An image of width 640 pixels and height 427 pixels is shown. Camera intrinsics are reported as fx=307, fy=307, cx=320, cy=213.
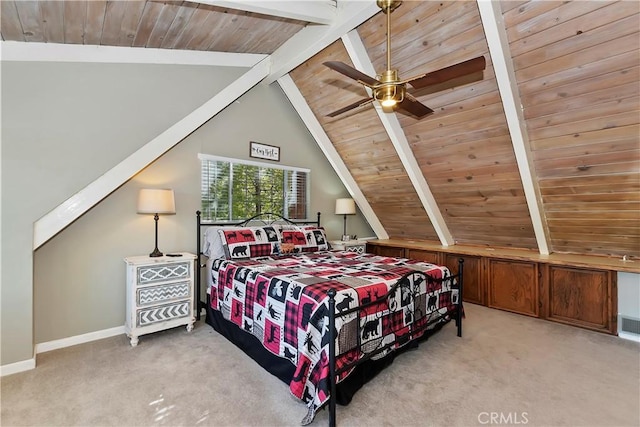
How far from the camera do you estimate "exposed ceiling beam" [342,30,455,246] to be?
326 cm

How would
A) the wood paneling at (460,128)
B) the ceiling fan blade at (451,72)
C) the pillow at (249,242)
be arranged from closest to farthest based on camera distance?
the ceiling fan blade at (451,72), the wood paneling at (460,128), the pillow at (249,242)

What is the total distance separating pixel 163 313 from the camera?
3088 millimetres

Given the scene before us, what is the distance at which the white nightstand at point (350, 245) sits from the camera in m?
4.83

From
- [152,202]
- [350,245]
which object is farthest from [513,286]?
[152,202]

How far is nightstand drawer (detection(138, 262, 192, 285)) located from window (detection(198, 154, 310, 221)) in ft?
2.69

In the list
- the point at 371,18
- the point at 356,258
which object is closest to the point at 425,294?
the point at 356,258

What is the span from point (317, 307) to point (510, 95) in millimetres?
2533

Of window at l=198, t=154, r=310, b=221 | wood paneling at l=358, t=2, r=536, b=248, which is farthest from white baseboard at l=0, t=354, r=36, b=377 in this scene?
wood paneling at l=358, t=2, r=536, b=248

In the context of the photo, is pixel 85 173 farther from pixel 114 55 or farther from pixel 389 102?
pixel 389 102

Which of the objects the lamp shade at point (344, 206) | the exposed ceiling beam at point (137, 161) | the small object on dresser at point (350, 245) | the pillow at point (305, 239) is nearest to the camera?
the exposed ceiling beam at point (137, 161)

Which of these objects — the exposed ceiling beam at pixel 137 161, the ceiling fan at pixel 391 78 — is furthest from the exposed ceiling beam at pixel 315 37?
the ceiling fan at pixel 391 78

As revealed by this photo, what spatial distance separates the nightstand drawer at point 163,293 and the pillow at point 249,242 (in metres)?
0.55

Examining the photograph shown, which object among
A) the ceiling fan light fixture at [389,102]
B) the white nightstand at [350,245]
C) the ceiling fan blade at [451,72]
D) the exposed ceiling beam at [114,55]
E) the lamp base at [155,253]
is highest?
the exposed ceiling beam at [114,55]

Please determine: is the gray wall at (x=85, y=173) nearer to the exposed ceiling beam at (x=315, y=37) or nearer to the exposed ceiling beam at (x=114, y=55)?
the exposed ceiling beam at (x=114, y=55)
